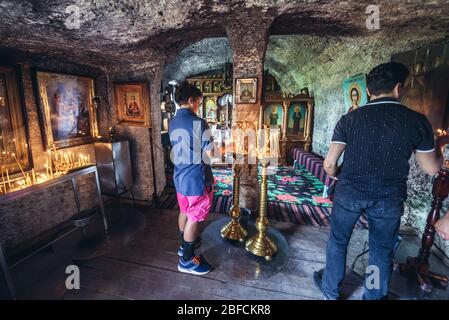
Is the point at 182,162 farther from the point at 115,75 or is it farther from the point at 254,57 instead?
the point at 115,75

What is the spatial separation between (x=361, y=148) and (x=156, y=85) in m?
3.74

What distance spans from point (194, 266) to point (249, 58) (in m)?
3.11

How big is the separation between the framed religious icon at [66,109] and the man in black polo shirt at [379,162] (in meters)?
4.23

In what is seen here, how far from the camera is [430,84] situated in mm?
2820

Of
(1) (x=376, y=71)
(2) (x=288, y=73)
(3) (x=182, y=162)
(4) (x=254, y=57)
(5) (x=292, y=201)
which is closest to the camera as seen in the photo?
(1) (x=376, y=71)

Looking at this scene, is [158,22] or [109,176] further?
[109,176]

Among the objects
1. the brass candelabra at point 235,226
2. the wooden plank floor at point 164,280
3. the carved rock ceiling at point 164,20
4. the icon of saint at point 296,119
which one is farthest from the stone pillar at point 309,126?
the brass candelabra at point 235,226

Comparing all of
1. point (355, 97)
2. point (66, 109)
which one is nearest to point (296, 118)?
point (355, 97)

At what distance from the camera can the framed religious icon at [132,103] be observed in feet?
13.2

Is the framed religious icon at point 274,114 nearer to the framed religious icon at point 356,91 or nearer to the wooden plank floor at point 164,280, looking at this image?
the framed religious icon at point 356,91

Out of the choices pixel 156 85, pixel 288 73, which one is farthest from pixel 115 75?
pixel 288 73

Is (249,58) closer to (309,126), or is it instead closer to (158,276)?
(158,276)

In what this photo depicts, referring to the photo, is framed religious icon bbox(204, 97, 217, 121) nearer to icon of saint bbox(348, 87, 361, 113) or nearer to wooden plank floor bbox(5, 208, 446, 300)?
icon of saint bbox(348, 87, 361, 113)

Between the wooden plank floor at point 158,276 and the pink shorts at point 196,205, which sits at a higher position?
the pink shorts at point 196,205
